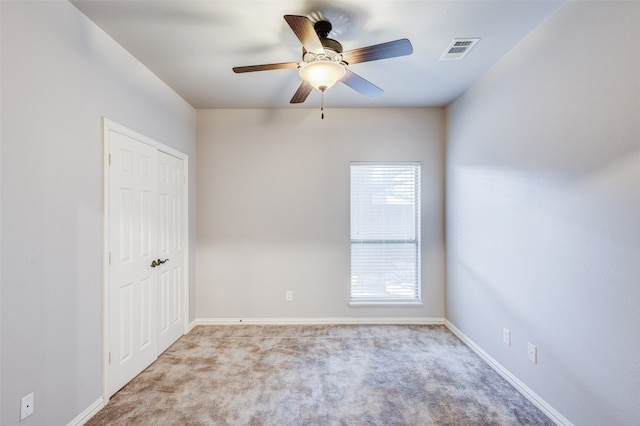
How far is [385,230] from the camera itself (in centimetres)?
368

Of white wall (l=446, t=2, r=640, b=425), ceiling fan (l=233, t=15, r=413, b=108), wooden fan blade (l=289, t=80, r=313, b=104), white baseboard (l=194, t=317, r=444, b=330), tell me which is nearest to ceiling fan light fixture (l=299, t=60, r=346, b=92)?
ceiling fan (l=233, t=15, r=413, b=108)

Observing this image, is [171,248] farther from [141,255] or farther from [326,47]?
[326,47]

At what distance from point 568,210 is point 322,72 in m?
1.84

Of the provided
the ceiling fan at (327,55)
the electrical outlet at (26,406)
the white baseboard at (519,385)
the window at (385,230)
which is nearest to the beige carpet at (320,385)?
the white baseboard at (519,385)

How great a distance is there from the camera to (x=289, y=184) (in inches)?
144

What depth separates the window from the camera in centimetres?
366

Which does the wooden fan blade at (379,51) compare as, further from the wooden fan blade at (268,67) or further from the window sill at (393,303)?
the window sill at (393,303)

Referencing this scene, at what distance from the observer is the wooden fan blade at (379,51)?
167cm

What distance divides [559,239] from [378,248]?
1.99 m

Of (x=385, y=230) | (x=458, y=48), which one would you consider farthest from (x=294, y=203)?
(x=458, y=48)

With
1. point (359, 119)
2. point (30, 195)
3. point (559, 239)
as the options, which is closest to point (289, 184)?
point (359, 119)

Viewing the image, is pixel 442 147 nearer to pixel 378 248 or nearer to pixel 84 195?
pixel 378 248

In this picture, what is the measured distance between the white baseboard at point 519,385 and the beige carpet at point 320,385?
0.05m

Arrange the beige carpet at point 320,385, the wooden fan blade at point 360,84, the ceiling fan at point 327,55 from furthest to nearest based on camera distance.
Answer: the wooden fan blade at point 360,84 → the beige carpet at point 320,385 → the ceiling fan at point 327,55
